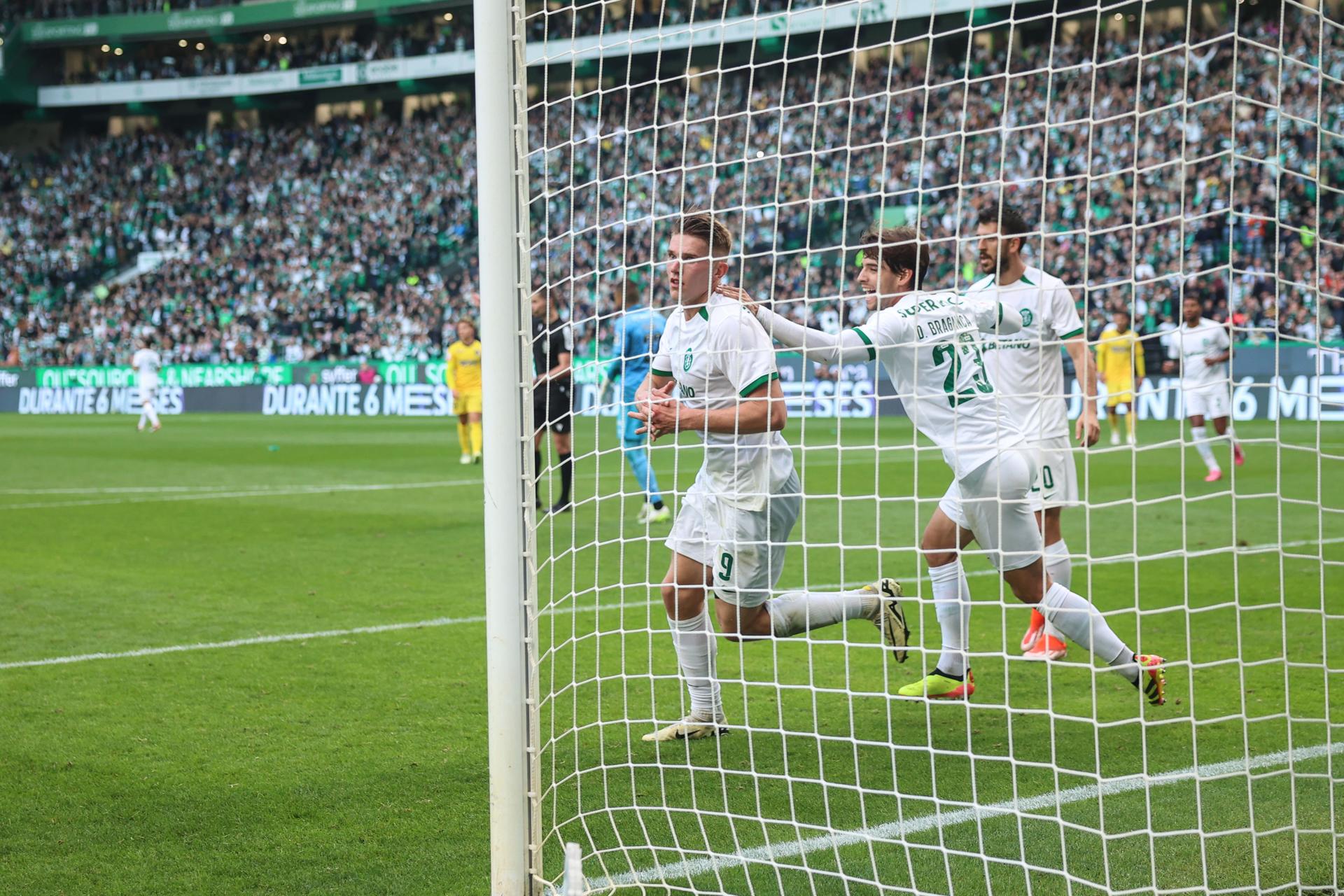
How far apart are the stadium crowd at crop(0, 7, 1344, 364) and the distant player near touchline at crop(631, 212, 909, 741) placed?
12.8 m

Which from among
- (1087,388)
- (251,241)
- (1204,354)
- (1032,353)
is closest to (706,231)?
(1087,388)

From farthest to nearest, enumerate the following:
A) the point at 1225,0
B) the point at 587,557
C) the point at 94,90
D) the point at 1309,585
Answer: the point at 94,90 < the point at 1225,0 < the point at 587,557 < the point at 1309,585

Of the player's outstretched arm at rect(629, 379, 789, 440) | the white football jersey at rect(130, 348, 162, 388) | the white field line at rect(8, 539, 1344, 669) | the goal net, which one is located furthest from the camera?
the white football jersey at rect(130, 348, 162, 388)

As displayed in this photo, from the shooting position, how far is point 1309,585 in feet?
24.7

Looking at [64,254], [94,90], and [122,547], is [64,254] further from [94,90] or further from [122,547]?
[122,547]

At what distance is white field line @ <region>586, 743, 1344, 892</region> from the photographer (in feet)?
11.5

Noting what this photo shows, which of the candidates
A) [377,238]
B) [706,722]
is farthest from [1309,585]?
[377,238]

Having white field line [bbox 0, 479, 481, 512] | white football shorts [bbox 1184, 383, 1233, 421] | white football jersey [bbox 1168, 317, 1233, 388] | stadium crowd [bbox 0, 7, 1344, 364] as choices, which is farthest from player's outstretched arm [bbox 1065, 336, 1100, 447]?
stadium crowd [bbox 0, 7, 1344, 364]

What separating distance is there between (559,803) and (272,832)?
2.76 ft

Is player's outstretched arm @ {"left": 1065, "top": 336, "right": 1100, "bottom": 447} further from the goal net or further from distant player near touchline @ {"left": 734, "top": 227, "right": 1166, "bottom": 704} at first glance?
distant player near touchline @ {"left": 734, "top": 227, "right": 1166, "bottom": 704}

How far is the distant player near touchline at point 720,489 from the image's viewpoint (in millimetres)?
4508

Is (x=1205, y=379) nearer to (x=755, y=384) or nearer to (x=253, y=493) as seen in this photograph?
(x=253, y=493)

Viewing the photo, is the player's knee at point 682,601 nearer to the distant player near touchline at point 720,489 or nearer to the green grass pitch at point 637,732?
the distant player near touchline at point 720,489

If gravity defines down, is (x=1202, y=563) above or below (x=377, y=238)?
below
